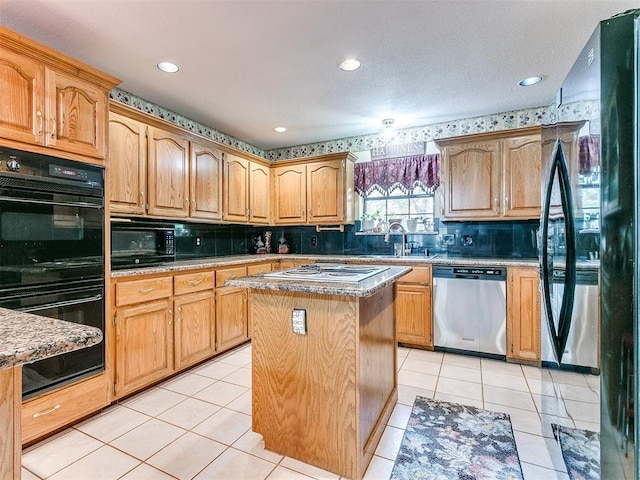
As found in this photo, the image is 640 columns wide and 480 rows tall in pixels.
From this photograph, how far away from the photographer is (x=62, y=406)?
6.40 feet

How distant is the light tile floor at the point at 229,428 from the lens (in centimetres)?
156

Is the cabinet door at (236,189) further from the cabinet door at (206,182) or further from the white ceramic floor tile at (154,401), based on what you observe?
the white ceramic floor tile at (154,401)

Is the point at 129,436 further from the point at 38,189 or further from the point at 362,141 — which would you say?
the point at 362,141

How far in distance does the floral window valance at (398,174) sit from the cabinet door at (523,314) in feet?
4.62

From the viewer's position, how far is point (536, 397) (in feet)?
7.81

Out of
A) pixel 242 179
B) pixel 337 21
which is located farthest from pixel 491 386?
pixel 242 179

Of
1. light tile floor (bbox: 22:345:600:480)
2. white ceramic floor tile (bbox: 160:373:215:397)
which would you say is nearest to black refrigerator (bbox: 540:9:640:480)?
light tile floor (bbox: 22:345:600:480)

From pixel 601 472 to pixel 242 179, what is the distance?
3735mm

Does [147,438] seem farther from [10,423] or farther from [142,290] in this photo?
[10,423]

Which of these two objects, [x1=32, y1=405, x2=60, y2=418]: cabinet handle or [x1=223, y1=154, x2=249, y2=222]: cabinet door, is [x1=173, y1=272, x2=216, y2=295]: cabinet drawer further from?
[x1=32, y1=405, x2=60, y2=418]: cabinet handle

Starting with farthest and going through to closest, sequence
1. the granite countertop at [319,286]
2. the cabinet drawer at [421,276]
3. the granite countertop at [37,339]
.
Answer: the cabinet drawer at [421,276] < the granite countertop at [319,286] < the granite countertop at [37,339]

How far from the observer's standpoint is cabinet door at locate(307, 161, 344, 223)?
4047 millimetres

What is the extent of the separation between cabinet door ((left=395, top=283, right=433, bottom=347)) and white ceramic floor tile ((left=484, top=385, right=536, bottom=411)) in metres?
0.85

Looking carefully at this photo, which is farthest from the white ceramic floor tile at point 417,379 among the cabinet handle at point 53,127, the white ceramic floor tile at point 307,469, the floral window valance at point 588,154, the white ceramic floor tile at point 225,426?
the cabinet handle at point 53,127
